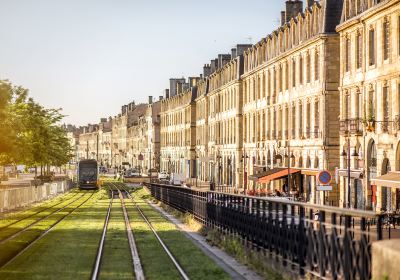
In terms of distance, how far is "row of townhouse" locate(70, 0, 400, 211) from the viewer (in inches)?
1769

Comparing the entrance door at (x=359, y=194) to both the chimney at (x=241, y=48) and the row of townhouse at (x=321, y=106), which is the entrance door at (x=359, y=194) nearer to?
the row of townhouse at (x=321, y=106)

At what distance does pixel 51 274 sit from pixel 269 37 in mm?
56301

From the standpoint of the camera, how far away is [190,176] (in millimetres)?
124625

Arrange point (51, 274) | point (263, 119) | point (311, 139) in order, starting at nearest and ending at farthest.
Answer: point (51, 274) < point (311, 139) < point (263, 119)

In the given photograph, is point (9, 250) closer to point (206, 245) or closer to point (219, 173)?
point (206, 245)

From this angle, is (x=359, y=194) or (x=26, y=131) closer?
(x=359, y=194)

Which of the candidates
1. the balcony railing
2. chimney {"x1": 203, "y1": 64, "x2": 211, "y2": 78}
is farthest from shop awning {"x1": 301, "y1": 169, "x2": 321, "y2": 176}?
chimney {"x1": 203, "y1": 64, "x2": 211, "y2": 78}

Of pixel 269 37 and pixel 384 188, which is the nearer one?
pixel 384 188

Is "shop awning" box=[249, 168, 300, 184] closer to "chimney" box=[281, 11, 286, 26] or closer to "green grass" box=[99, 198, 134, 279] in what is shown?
"chimney" box=[281, 11, 286, 26]

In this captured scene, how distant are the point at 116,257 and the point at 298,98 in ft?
133

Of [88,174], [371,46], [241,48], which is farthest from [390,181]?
[88,174]

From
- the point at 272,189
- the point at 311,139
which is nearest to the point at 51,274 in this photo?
the point at 311,139

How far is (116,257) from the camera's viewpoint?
23969 millimetres

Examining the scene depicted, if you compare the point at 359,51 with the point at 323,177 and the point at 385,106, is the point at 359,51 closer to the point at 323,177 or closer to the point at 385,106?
the point at 385,106
